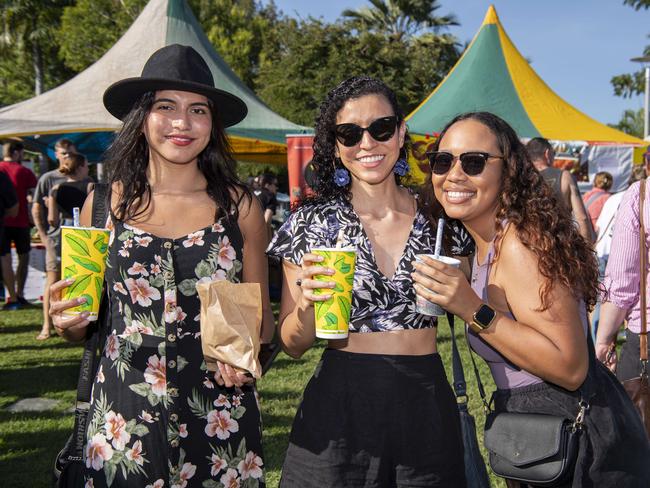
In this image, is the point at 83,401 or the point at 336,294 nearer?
the point at 336,294

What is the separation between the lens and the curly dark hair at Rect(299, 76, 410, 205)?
2.38 meters

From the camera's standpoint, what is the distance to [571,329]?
1876 millimetres

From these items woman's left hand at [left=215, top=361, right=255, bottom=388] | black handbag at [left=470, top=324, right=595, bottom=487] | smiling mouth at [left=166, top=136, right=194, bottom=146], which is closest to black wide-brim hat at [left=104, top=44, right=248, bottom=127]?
smiling mouth at [left=166, top=136, right=194, bottom=146]

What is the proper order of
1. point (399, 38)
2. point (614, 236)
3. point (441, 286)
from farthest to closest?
point (399, 38) < point (614, 236) < point (441, 286)

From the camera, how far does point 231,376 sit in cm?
196

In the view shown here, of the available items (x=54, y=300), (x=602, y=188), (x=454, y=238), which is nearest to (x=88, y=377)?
(x=54, y=300)

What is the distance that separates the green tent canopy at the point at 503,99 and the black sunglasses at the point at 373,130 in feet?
24.0

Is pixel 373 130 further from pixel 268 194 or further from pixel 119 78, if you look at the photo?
pixel 268 194

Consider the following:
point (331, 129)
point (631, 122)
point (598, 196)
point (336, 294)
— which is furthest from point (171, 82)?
point (631, 122)

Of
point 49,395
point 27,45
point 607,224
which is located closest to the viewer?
point 49,395

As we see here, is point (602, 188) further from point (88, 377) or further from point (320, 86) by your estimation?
point (320, 86)

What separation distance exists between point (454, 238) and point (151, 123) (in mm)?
1212

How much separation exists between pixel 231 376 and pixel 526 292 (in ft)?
3.11

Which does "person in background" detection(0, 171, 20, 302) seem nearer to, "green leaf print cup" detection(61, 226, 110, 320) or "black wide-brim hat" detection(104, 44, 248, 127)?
"black wide-brim hat" detection(104, 44, 248, 127)
